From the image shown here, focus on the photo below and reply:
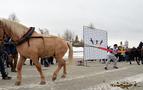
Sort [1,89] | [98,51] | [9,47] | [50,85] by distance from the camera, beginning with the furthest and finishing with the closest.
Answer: [98,51], [9,47], [50,85], [1,89]

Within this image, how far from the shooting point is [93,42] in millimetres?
27297

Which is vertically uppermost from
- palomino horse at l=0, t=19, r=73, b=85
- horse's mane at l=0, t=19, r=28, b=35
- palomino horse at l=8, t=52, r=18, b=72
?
horse's mane at l=0, t=19, r=28, b=35

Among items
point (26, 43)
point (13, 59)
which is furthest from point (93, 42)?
point (26, 43)

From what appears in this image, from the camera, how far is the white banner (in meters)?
26.2

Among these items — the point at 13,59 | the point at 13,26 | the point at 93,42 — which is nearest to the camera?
the point at 13,26

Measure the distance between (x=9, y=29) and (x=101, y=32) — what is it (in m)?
17.1

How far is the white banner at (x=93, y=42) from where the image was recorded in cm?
2623

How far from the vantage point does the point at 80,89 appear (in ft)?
38.0

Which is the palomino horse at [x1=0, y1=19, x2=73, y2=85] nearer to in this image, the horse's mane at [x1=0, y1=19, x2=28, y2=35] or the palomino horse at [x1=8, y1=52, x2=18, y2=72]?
the horse's mane at [x1=0, y1=19, x2=28, y2=35]

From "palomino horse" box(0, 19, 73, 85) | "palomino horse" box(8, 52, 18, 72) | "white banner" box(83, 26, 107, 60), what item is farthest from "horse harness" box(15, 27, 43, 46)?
"white banner" box(83, 26, 107, 60)

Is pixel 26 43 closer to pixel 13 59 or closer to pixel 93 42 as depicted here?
pixel 13 59

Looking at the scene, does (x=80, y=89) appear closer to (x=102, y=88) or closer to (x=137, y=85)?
(x=102, y=88)

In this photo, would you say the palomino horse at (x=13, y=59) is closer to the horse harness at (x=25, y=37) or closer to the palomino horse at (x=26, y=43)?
the palomino horse at (x=26, y=43)

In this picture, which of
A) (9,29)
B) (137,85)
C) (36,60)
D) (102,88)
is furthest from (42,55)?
(137,85)
